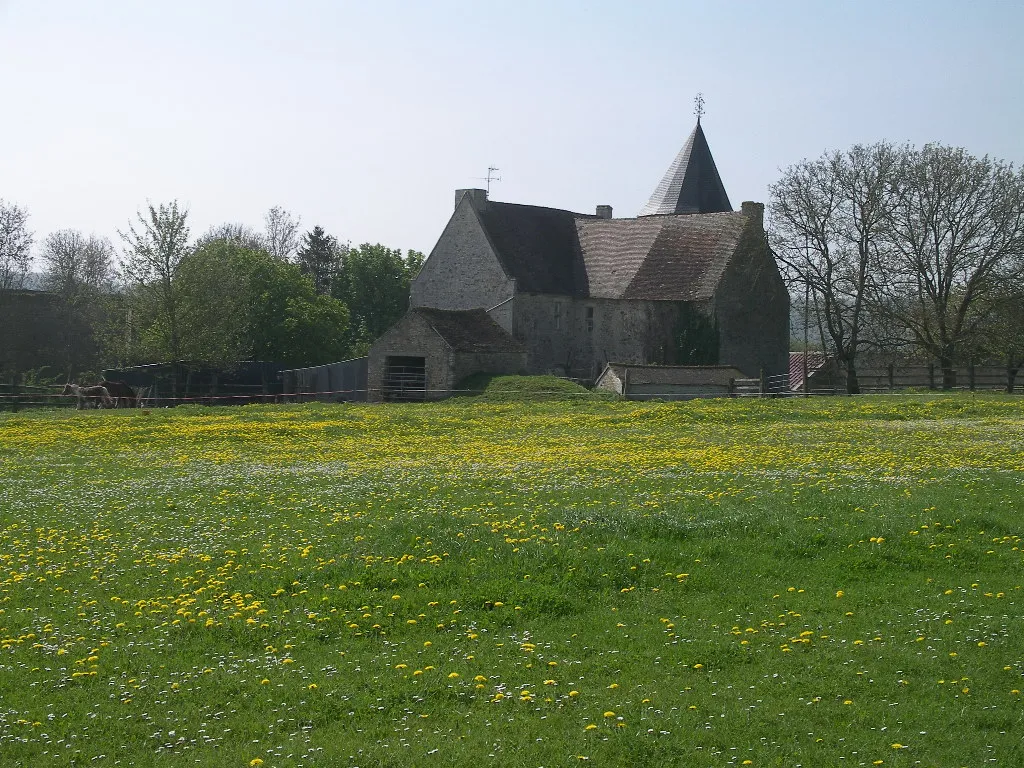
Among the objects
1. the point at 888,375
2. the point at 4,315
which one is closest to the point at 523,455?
the point at 888,375

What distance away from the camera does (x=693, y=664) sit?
984cm

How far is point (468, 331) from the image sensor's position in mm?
59656

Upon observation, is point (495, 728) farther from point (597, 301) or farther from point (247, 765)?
point (597, 301)

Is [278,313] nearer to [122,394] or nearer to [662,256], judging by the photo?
[122,394]

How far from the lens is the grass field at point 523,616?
8.38m

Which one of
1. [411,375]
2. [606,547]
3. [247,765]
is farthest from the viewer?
[411,375]

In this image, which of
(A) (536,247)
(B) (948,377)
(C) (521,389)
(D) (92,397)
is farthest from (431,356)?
(B) (948,377)

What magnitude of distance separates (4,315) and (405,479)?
6614cm

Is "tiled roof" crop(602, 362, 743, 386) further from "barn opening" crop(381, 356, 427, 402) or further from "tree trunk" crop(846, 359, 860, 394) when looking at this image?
"barn opening" crop(381, 356, 427, 402)

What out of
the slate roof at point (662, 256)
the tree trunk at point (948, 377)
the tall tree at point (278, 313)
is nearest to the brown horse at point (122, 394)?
the tall tree at point (278, 313)

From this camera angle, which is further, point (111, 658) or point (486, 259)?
point (486, 259)

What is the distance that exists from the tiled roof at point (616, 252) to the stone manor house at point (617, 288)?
0.26ft

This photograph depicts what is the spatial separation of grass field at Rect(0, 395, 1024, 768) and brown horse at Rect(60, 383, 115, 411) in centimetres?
3324

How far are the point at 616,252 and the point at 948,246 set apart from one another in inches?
736
